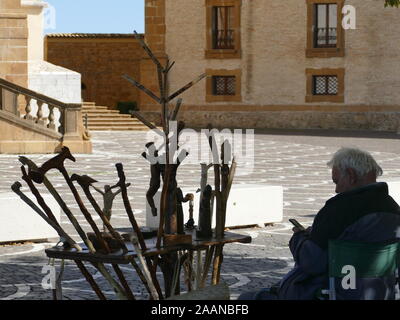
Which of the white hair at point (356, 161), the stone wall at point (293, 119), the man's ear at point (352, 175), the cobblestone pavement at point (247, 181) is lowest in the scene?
the cobblestone pavement at point (247, 181)

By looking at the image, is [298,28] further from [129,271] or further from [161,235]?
[161,235]

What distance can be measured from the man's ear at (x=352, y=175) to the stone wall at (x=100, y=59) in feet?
144

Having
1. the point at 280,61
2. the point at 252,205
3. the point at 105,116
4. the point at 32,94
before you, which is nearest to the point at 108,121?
the point at 105,116

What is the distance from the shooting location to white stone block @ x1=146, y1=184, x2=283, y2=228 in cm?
1346

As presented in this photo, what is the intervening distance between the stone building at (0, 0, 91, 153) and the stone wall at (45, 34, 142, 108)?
47.4 feet

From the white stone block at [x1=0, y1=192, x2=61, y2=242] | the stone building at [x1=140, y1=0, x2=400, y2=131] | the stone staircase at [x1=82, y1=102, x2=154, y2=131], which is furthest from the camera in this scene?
the stone building at [x1=140, y1=0, x2=400, y2=131]

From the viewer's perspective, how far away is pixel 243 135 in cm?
3906

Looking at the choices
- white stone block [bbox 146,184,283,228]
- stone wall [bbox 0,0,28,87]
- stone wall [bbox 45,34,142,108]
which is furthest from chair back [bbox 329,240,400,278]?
stone wall [bbox 45,34,142,108]

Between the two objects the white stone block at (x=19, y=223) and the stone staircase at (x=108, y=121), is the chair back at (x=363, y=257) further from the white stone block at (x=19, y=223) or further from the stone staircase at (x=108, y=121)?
the stone staircase at (x=108, y=121)

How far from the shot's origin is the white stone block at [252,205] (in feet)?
44.2

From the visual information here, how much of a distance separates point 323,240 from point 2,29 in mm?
24381

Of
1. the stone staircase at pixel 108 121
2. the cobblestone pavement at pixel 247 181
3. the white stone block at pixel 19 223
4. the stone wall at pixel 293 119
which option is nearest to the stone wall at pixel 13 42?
the cobblestone pavement at pixel 247 181

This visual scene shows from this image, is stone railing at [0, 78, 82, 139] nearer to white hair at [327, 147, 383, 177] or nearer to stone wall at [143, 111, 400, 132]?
stone wall at [143, 111, 400, 132]

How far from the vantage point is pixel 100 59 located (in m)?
49.9
